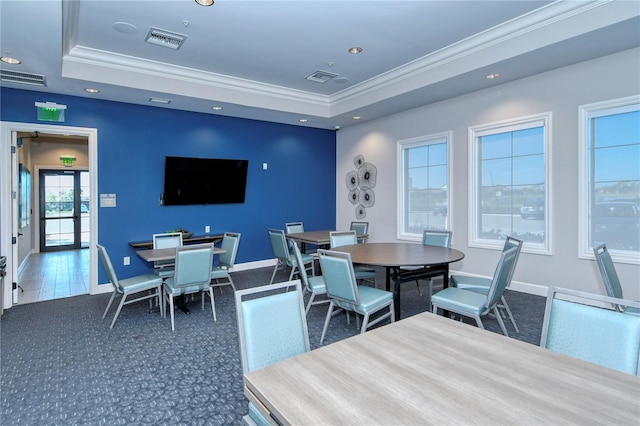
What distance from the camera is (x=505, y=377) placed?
1.23 m

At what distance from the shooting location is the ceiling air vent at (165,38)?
3811mm

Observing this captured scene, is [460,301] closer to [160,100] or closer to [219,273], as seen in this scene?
[219,273]

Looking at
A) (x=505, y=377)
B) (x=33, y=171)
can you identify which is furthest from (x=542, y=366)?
(x=33, y=171)

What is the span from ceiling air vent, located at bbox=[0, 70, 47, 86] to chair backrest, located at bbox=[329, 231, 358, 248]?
4.01 m

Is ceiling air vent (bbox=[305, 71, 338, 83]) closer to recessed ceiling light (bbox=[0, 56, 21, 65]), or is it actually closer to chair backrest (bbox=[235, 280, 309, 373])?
recessed ceiling light (bbox=[0, 56, 21, 65])

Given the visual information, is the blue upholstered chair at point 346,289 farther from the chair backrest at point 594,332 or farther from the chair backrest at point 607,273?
the chair backrest at point 607,273

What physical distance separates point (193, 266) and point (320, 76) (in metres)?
3.37

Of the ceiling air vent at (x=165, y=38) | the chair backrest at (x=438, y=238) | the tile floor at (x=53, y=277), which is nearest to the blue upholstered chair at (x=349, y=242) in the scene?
the chair backrest at (x=438, y=238)

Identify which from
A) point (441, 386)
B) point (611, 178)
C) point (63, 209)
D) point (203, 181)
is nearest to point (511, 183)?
point (611, 178)

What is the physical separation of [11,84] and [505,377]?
19.6 ft

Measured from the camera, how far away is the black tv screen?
566 centimetres

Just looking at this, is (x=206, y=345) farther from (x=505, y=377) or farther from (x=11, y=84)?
(x=11, y=84)

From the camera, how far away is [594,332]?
1.54 meters

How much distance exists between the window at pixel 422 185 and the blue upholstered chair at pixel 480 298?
8.83 ft
